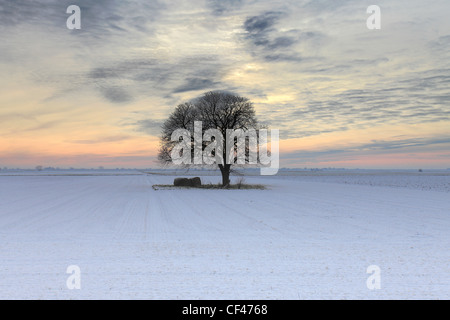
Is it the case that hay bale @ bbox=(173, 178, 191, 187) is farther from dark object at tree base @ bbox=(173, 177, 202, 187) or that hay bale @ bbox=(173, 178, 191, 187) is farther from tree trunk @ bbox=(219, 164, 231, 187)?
tree trunk @ bbox=(219, 164, 231, 187)

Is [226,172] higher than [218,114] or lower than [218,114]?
lower

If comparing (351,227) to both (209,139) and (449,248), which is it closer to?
(449,248)

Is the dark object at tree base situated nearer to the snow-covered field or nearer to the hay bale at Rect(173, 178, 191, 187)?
the hay bale at Rect(173, 178, 191, 187)

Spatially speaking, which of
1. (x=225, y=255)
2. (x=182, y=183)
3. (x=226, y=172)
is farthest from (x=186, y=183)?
(x=225, y=255)

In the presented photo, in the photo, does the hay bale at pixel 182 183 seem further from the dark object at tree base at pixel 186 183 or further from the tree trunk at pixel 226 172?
the tree trunk at pixel 226 172

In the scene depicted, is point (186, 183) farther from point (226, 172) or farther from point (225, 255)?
point (225, 255)

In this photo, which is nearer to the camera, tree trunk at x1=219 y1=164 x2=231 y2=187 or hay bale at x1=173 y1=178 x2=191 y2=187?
tree trunk at x1=219 y1=164 x2=231 y2=187

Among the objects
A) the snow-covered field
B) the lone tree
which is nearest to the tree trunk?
the lone tree

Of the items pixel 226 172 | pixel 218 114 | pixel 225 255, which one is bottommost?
pixel 225 255

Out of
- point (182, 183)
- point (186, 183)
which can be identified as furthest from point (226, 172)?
point (182, 183)

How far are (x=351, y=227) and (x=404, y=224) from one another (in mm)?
2318

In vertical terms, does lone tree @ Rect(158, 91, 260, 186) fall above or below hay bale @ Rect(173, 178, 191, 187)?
above

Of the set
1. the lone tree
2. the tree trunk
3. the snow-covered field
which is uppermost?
the lone tree

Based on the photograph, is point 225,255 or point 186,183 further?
point 186,183
